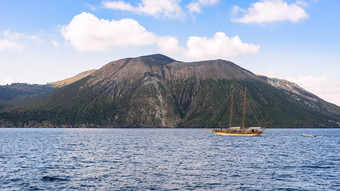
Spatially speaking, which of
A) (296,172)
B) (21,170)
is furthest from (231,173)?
(21,170)

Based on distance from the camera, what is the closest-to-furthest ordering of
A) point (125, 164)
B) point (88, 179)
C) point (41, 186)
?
point (41, 186)
point (88, 179)
point (125, 164)

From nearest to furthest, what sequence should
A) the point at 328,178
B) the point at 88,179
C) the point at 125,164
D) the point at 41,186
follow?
the point at 41,186 → the point at 88,179 → the point at 328,178 → the point at 125,164

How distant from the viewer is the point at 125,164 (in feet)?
223

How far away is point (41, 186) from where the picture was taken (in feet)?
152

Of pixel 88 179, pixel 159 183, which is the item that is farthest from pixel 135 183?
pixel 88 179

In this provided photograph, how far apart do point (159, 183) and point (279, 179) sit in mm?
19797

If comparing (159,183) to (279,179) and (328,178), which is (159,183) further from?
(328,178)

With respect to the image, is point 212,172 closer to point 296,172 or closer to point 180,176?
point 180,176

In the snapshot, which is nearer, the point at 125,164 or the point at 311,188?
the point at 311,188

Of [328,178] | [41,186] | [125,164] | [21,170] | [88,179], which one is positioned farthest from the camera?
[125,164]

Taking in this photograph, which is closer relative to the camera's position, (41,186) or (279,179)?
(41,186)

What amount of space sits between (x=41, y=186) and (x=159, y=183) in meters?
16.9

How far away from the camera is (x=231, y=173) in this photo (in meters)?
57.8

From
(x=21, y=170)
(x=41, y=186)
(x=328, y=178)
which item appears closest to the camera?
(x=41, y=186)
